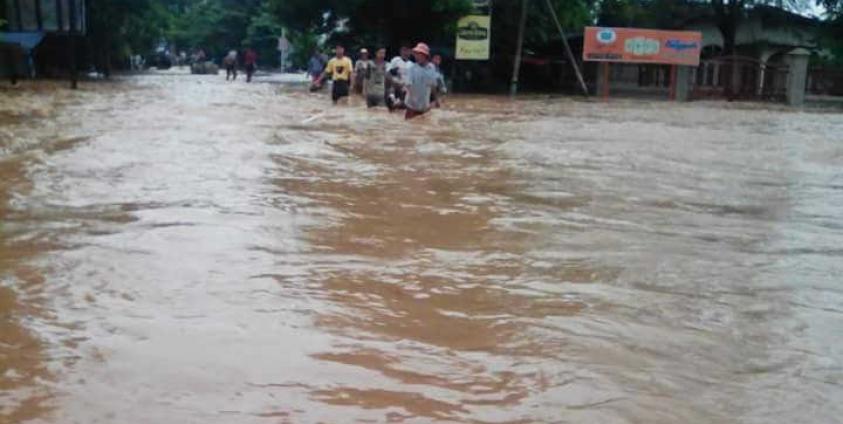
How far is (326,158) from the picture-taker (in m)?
10.2

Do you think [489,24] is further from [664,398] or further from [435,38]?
[664,398]

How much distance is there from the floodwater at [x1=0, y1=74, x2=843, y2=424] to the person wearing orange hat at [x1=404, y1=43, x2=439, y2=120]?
353cm

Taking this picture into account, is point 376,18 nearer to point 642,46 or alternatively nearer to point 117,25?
point 642,46

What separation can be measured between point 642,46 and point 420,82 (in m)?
16.2

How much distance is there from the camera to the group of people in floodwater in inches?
548

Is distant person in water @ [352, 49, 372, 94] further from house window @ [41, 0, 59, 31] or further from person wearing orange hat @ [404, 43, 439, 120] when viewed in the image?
house window @ [41, 0, 59, 31]

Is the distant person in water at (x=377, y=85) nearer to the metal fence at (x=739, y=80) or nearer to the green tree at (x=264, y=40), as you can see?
the metal fence at (x=739, y=80)

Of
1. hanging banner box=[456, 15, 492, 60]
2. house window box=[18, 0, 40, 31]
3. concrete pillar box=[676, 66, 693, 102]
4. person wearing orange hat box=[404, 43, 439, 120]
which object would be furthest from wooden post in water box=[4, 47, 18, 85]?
concrete pillar box=[676, 66, 693, 102]

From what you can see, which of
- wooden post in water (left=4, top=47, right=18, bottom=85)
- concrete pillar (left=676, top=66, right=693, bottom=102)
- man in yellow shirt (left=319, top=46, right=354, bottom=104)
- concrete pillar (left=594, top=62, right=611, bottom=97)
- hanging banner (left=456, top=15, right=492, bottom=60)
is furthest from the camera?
concrete pillar (left=594, top=62, right=611, bottom=97)

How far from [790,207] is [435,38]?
972 inches

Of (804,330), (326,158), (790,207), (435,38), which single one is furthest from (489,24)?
(804,330)

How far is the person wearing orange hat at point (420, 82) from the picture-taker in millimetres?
13612

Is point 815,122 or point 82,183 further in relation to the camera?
point 815,122

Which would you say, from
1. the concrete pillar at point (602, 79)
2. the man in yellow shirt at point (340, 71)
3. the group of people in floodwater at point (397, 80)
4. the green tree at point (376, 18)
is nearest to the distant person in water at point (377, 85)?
the group of people in floodwater at point (397, 80)
